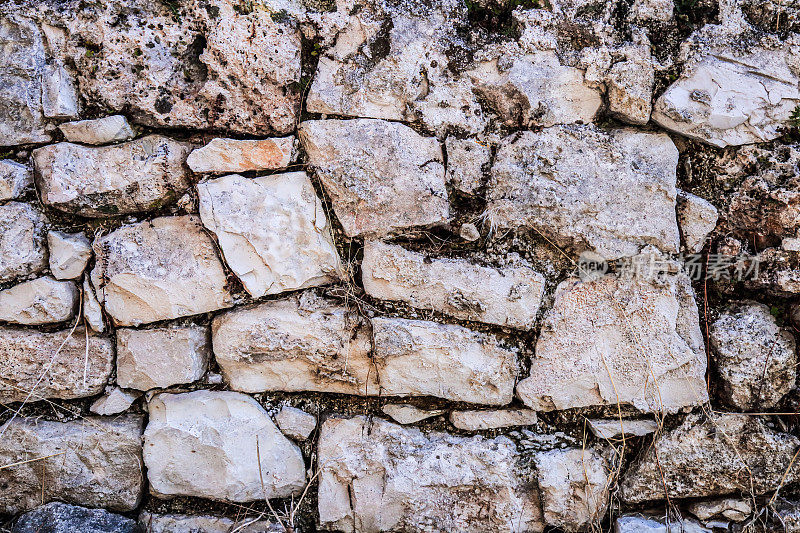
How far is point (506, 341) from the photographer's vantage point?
189 cm

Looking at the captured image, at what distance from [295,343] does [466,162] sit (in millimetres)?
800

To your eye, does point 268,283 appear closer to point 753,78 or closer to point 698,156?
point 698,156

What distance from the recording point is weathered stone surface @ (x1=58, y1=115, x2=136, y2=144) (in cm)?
175

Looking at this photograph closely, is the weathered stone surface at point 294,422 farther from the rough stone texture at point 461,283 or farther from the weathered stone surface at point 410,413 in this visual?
the rough stone texture at point 461,283

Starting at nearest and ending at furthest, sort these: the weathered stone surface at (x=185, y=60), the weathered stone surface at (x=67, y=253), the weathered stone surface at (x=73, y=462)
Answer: the weathered stone surface at (x=185, y=60) → the weathered stone surface at (x=67, y=253) → the weathered stone surface at (x=73, y=462)

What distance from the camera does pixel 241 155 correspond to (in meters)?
1.79

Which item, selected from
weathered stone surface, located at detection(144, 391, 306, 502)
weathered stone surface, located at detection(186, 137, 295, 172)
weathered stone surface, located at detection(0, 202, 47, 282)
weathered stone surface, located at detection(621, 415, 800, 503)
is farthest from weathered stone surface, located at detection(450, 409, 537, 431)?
weathered stone surface, located at detection(0, 202, 47, 282)

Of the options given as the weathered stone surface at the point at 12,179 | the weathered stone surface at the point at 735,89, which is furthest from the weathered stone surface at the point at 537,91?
the weathered stone surface at the point at 12,179

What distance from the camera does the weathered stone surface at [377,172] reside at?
178 centimetres

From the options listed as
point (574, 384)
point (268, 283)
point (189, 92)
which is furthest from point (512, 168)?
point (189, 92)

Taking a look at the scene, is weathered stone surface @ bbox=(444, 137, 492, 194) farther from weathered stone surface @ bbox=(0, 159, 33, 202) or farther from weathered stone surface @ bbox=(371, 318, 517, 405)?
weathered stone surface @ bbox=(0, 159, 33, 202)

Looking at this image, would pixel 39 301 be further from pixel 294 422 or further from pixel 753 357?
pixel 753 357

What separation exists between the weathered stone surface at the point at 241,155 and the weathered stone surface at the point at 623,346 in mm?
992

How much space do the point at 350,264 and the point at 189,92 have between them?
Result: 0.72 m
